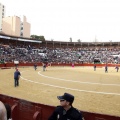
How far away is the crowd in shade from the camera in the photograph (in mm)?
61219

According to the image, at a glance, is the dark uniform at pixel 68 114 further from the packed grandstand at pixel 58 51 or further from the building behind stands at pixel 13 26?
the building behind stands at pixel 13 26

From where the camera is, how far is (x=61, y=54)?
7550 centimetres

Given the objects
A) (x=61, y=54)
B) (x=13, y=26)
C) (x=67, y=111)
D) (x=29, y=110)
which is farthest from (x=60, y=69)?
(x=13, y=26)

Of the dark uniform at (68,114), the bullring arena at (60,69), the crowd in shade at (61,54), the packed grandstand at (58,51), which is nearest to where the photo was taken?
the dark uniform at (68,114)

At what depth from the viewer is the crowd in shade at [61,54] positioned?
61.2 m

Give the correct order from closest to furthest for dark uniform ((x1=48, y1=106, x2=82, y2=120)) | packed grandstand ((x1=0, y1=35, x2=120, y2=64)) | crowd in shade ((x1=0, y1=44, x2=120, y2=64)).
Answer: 1. dark uniform ((x1=48, y1=106, x2=82, y2=120))
2. crowd in shade ((x1=0, y1=44, x2=120, y2=64))
3. packed grandstand ((x1=0, y1=35, x2=120, y2=64))

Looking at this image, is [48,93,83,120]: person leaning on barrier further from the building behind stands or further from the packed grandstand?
the building behind stands

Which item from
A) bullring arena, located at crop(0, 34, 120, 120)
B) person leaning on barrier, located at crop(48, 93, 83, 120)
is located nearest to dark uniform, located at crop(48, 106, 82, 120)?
person leaning on barrier, located at crop(48, 93, 83, 120)

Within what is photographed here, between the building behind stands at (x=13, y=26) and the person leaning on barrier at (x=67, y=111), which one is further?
the building behind stands at (x=13, y=26)

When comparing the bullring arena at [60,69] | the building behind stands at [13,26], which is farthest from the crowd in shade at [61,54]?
the building behind stands at [13,26]

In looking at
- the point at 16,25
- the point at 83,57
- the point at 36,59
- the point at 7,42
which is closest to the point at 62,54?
the point at 83,57

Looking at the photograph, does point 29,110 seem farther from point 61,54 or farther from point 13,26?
point 13,26

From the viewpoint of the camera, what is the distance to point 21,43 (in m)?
71.3

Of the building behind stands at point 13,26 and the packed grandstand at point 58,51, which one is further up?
the building behind stands at point 13,26
